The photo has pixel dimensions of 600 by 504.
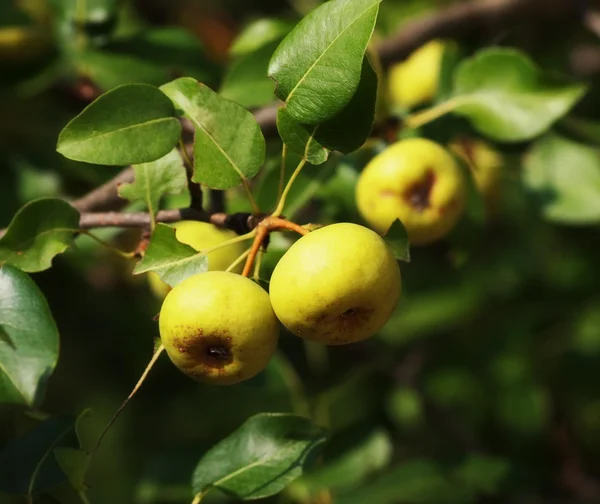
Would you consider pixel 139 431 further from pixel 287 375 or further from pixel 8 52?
pixel 8 52

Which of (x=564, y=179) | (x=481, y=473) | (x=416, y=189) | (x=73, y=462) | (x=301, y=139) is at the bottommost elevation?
(x=481, y=473)

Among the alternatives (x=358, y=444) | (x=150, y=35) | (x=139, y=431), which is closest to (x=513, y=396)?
(x=358, y=444)

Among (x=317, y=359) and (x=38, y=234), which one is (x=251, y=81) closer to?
(x=38, y=234)

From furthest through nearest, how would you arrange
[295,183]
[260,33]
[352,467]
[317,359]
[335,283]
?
[317,359] → [260,33] → [352,467] → [295,183] → [335,283]

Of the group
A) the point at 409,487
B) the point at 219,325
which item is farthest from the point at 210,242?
the point at 409,487

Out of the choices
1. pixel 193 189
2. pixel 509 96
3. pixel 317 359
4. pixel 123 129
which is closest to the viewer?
pixel 123 129

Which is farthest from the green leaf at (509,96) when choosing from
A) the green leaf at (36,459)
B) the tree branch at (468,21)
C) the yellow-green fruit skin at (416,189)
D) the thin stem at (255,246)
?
the green leaf at (36,459)
